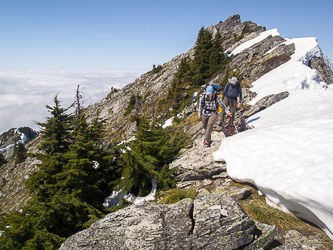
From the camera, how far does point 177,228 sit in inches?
141

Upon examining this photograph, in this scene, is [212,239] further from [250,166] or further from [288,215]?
[250,166]

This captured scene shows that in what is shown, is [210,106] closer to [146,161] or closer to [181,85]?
[146,161]

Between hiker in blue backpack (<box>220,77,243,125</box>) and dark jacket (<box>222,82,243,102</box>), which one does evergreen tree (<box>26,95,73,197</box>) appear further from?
dark jacket (<box>222,82,243,102</box>)

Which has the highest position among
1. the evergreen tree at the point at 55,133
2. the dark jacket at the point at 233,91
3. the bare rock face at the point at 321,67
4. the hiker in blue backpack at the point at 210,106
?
the bare rock face at the point at 321,67

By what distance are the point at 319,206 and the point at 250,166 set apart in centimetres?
200

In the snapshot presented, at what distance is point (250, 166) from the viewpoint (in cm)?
542

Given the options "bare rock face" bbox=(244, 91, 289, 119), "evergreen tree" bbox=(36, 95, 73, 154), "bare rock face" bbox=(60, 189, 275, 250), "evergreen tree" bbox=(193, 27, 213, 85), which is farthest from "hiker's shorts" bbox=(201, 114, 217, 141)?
"evergreen tree" bbox=(193, 27, 213, 85)

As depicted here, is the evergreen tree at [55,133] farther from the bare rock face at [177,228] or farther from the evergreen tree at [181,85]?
the evergreen tree at [181,85]

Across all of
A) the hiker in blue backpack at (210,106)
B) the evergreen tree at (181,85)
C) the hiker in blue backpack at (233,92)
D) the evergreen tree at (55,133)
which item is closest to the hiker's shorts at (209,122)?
the hiker in blue backpack at (210,106)

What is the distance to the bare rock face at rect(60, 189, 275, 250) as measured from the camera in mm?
3316

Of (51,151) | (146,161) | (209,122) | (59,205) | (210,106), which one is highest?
(210,106)

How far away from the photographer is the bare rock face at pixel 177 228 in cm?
332

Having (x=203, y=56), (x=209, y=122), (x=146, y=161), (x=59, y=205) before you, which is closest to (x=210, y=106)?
(x=209, y=122)

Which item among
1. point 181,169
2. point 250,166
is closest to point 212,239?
point 250,166
